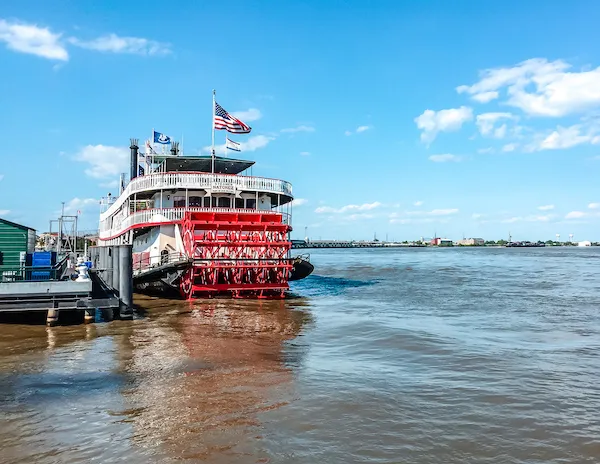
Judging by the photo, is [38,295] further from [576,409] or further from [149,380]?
[576,409]

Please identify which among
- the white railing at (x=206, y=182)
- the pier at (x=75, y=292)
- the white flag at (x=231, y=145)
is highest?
the white flag at (x=231, y=145)

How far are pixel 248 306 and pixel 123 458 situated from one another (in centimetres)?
1284

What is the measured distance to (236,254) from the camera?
20000 mm

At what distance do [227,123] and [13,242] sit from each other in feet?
34.4

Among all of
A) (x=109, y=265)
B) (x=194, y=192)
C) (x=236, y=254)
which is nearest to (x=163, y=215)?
(x=194, y=192)

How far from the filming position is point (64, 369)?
29.3 ft

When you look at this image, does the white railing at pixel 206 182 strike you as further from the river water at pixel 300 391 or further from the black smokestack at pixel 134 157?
the black smokestack at pixel 134 157

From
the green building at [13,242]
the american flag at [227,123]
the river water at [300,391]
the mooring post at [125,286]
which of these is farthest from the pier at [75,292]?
the american flag at [227,123]

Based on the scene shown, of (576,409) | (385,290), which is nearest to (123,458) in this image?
(576,409)

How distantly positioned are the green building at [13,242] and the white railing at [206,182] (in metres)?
5.80

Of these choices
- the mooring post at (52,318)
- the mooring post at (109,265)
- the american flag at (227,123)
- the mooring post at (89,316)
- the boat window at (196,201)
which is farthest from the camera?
the american flag at (227,123)

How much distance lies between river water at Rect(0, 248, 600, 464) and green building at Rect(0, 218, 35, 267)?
12.2 ft

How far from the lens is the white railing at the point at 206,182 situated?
2069cm

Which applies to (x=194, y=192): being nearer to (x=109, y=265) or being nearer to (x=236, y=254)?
Result: (x=236, y=254)
